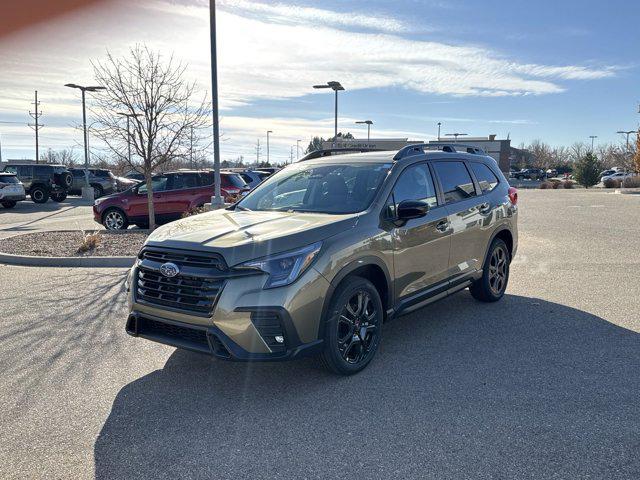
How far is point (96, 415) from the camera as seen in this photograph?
3.60 meters

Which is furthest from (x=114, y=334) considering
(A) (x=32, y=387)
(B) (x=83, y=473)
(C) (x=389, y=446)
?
(C) (x=389, y=446)

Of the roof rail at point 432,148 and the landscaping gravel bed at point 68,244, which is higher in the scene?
the roof rail at point 432,148

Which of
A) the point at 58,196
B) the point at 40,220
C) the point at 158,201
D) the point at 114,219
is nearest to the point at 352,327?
the point at 158,201

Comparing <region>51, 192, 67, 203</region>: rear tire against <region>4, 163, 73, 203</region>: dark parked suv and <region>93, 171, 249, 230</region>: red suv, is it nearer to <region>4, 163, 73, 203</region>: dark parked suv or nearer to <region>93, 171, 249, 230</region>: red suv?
<region>4, 163, 73, 203</region>: dark parked suv

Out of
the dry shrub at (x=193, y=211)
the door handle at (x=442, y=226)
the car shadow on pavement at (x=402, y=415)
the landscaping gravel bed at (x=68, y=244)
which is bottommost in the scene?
the car shadow on pavement at (x=402, y=415)

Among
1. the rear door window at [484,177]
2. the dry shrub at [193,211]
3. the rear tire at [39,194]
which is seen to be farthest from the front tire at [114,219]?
the rear tire at [39,194]

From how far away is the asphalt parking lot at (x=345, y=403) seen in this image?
118 inches

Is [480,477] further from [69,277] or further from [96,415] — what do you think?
[69,277]

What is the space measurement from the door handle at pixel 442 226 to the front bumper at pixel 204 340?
1894mm

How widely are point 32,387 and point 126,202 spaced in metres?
9.96

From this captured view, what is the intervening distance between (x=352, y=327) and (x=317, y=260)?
73 cm

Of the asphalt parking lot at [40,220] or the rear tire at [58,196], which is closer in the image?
the asphalt parking lot at [40,220]

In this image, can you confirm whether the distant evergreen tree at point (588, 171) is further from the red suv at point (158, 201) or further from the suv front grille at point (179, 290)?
the suv front grille at point (179, 290)

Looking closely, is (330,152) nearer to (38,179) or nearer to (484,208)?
(484,208)
